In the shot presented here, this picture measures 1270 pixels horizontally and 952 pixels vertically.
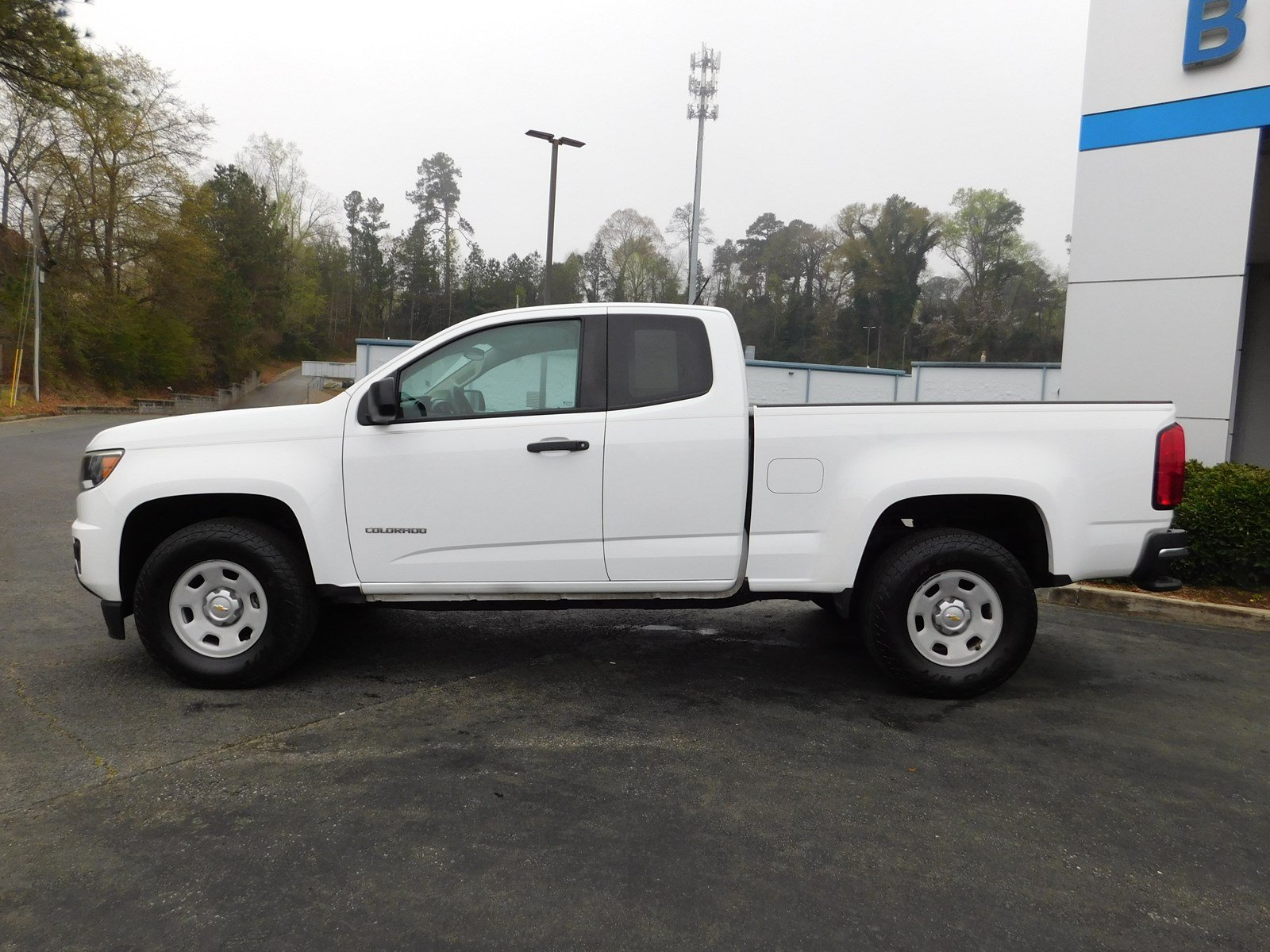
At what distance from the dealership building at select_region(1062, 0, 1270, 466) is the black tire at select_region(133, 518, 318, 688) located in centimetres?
744

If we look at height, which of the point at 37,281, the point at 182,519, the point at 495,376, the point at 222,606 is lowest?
the point at 222,606

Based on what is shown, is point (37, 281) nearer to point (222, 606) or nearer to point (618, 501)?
point (222, 606)

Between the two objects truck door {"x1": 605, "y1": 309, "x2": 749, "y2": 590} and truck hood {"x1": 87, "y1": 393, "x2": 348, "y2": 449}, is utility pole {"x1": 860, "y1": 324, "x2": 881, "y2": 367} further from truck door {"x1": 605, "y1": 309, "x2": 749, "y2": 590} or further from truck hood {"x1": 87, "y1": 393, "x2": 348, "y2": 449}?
truck hood {"x1": 87, "y1": 393, "x2": 348, "y2": 449}

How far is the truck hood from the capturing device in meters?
4.96

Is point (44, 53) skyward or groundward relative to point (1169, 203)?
skyward

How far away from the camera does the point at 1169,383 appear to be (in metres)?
8.76

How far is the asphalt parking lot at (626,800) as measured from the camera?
2.89m

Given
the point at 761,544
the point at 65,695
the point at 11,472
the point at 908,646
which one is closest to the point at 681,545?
the point at 761,544

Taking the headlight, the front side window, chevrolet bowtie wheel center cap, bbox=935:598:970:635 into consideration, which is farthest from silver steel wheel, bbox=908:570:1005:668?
the headlight

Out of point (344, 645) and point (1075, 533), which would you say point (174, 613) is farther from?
point (1075, 533)

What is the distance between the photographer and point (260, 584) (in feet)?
16.1

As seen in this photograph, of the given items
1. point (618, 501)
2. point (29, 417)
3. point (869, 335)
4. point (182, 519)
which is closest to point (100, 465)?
point (182, 519)

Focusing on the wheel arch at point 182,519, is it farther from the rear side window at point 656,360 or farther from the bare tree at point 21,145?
the bare tree at point 21,145

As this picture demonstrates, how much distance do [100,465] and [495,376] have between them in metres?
2.08
